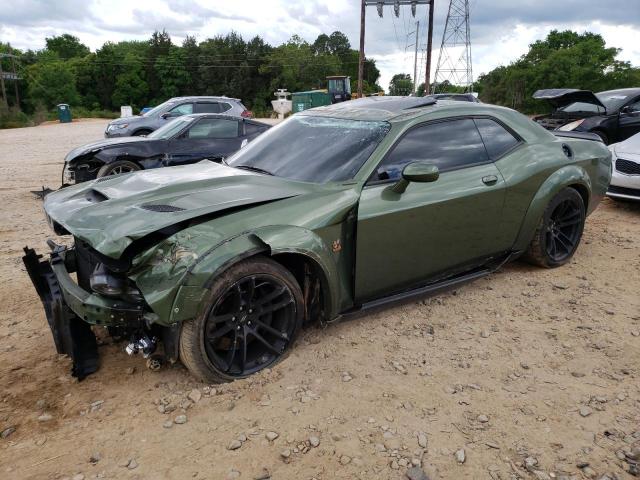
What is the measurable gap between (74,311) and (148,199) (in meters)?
0.79

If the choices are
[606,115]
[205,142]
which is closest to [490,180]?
[205,142]

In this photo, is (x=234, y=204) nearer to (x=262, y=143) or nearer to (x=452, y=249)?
(x=262, y=143)

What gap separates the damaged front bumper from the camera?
2635 mm

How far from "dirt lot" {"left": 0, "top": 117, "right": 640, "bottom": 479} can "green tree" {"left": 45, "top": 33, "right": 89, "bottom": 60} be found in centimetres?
10793

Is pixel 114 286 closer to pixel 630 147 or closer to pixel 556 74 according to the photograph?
pixel 630 147

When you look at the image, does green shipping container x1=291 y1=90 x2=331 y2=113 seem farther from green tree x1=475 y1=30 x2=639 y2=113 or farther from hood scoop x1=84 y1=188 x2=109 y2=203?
hood scoop x1=84 y1=188 x2=109 y2=203

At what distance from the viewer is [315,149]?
A: 3658 mm

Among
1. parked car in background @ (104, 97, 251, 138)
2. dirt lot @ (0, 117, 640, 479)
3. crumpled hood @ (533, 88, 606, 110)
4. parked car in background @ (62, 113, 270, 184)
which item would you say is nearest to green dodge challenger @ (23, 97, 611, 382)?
dirt lot @ (0, 117, 640, 479)

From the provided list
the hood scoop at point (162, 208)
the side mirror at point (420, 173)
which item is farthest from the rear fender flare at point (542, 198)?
the hood scoop at point (162, 208)

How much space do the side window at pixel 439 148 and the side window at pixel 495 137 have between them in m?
0.07

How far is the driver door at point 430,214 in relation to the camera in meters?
3.30

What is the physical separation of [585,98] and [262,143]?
298 inches

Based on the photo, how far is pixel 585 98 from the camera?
30.5ft

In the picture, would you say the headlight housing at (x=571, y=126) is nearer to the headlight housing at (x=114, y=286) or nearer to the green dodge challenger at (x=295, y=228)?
the green dodge challenger at (x=295, y=228)
